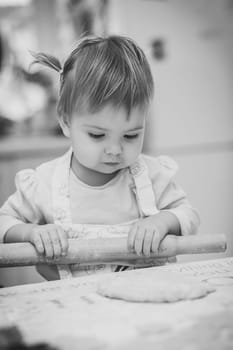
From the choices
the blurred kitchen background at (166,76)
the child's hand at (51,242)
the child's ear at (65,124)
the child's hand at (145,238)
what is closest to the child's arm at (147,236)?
the child's hand at (145,238)

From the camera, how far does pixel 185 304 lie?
23.1 inches

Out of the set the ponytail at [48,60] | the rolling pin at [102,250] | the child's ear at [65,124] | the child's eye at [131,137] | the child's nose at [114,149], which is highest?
the ponytail at [48,60]

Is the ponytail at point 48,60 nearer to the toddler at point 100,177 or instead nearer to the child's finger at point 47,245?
the toddler at point 100,177

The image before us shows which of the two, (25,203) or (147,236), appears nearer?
(147,236)

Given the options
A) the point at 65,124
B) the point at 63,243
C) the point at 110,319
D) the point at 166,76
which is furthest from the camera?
the point at 166,76

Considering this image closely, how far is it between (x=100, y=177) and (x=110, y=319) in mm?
414

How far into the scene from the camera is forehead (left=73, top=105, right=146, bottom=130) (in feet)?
2.56

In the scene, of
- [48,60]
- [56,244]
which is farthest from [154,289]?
[48,60]

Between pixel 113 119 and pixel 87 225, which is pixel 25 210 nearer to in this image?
pixel 87 225

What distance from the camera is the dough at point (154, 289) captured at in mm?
601

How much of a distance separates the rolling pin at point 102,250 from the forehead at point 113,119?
0.18m

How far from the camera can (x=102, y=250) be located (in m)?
0.75

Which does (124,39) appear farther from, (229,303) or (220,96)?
(220,96)

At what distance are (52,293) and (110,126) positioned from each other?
275mm
